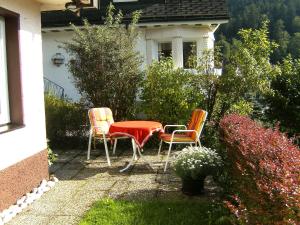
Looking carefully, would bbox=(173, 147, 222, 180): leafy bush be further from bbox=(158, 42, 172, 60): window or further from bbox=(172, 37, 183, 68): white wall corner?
bbox=(158, 42, 172, 60): window

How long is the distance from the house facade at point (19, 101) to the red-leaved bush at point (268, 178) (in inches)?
115

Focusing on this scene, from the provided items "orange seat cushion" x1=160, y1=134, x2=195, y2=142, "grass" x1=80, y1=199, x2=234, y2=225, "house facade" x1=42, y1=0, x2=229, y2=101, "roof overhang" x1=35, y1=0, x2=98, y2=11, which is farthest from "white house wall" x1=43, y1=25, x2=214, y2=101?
"grass" x1=80, y1=199, x2=234, y2=225

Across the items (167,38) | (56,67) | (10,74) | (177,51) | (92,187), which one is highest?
(167,38)

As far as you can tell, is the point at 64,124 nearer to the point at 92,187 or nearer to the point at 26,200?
the point at 92,187

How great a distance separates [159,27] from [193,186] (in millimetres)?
9397

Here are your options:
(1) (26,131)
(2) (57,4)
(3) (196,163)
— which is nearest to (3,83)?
(1) (26,131)

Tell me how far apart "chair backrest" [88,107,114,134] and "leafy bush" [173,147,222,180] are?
2.30 meters

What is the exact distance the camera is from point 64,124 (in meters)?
10.1

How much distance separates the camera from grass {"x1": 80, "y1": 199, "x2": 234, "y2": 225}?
15.7 feet

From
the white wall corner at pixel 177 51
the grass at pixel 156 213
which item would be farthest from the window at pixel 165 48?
the grass at pixel 156 213

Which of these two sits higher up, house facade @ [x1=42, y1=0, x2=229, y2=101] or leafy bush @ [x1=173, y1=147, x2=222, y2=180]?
house facade @ [x1=42, y1=0, x2=229, y2=101]

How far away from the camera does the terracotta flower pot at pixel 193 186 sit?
5.82 metres

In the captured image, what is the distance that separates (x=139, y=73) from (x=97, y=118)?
7.31 ft

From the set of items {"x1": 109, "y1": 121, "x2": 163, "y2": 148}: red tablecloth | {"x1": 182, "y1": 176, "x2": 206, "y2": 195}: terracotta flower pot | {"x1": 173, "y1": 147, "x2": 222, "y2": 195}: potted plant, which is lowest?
{"x1": 182, "y1": 176, "x2": 206, "y2": 195}: terracotta flower pot
